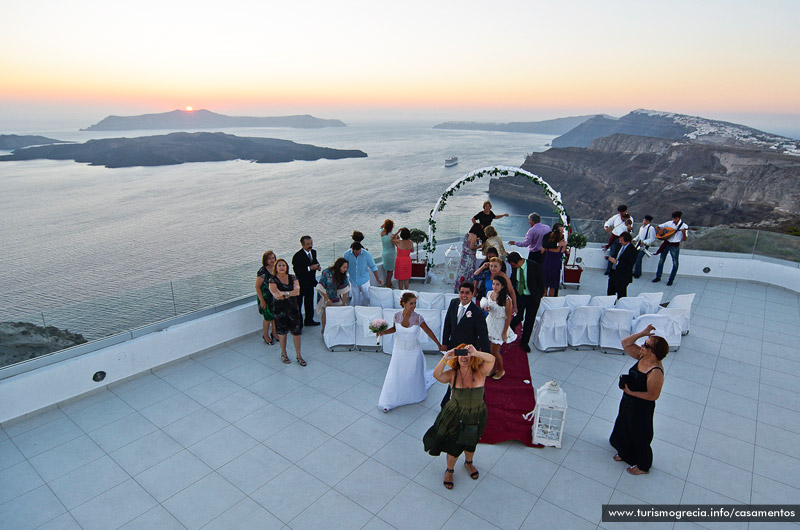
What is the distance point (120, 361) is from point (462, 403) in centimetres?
485

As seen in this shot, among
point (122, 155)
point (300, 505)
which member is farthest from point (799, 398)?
point (122, 155)

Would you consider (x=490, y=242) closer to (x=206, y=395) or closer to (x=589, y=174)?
(x=206, y=395)

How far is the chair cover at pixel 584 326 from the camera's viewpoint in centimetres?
664

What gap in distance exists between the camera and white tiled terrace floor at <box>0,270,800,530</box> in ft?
12.7

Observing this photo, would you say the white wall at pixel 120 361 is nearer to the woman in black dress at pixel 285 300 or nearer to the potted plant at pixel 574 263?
the woman in black dress at pixel 285 300

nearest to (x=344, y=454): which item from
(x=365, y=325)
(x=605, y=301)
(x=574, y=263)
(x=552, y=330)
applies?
(x=365, y=325)

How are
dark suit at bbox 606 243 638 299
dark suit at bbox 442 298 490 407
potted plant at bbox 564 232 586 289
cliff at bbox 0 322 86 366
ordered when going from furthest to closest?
potted plant at bbox 564 232 586 289 → dark suit at bbox 606 243 638 299 → cliff at bbox 0 322 86 366 → dark suit at bbox 442 298 490 407

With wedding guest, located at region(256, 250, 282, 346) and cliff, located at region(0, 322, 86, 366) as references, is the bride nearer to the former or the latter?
wedding guest, located at region(256, 250, 282, 346)

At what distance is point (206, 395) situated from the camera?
221 inches

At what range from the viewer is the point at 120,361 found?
5.79 meters

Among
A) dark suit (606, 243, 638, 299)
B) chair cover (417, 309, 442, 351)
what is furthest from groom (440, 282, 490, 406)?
dark suit (606, 243, 638, 299)

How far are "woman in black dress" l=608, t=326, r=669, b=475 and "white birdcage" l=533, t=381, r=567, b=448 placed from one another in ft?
1.91

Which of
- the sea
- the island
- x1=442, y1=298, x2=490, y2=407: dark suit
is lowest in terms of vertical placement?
the sea

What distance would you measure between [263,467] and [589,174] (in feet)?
353
